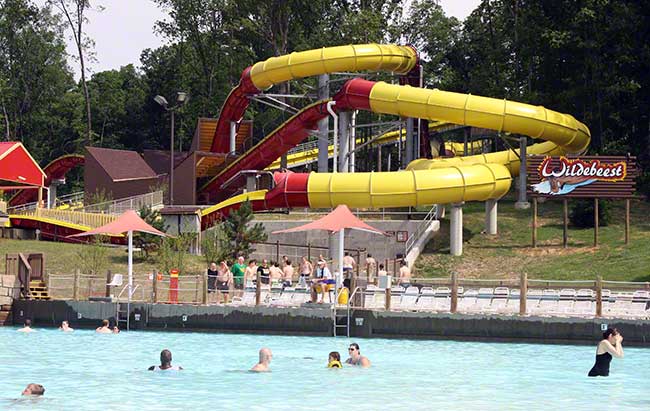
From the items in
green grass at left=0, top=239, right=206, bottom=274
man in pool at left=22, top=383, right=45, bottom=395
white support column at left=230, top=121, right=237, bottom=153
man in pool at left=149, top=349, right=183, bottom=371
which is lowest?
man in pool at left=22, top=383, right=45, bottom=395

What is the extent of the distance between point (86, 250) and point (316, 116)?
14.0 metres

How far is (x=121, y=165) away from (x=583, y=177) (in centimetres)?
2687

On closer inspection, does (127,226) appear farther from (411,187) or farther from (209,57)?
(209,57)

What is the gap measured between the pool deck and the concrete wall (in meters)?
13.5

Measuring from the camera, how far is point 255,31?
254ft

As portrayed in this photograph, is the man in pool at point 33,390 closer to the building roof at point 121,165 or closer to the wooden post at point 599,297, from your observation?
the wooden post at point 599,297

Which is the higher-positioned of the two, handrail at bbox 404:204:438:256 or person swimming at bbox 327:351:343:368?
handrail at bbox 404:204:438:256

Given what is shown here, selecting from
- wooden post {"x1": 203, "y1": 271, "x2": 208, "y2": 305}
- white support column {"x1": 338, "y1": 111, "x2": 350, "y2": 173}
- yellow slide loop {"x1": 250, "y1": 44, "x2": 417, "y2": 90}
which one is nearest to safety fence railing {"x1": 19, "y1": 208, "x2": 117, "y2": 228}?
white support column {"x1": 338, "y1": 111, "x2": 350, "y2": 173}

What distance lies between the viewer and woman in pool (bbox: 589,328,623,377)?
22.9 meters

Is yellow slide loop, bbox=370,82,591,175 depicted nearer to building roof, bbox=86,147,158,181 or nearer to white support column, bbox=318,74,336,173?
white support column, bbox=318,74,336,173

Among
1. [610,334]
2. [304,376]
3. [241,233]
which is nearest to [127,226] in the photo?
[241,233]

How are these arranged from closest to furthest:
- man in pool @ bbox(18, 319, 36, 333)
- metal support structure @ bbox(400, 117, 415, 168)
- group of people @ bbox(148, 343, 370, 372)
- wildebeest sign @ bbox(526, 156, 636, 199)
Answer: group of people @ bbox(148, 343, 370, 372)
man in pool @ bbox(18, 319, 36, 333)
wildebeest sign @ bbox(526, 156, 636, 199)
metal support structure @ bbox(400, 117, 415, 168)

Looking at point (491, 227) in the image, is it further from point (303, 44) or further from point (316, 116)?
point (303, 44)

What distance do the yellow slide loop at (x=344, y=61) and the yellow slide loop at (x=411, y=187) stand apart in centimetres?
940
